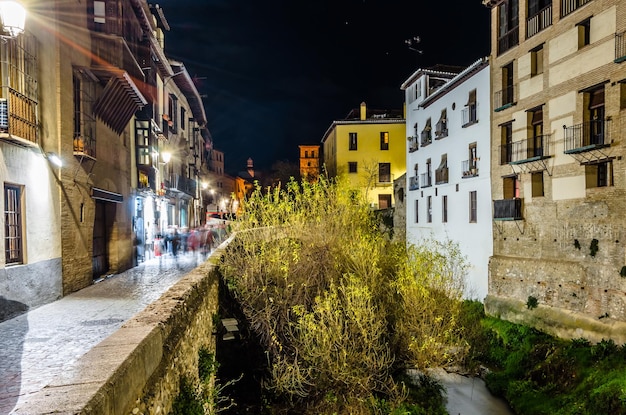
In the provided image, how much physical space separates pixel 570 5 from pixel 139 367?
19.4 metres

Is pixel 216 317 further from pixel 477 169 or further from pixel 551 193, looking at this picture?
pixel 477 169

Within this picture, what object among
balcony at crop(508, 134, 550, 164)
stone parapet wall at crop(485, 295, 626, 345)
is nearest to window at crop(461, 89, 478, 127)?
balcony at crop(508, 134, 550, 164)

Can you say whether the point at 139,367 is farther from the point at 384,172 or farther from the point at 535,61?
the point at 384,172

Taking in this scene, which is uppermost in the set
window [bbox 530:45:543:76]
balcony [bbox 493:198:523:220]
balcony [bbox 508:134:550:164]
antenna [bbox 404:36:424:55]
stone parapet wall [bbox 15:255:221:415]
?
antenna [bbox 404:36:424:55]

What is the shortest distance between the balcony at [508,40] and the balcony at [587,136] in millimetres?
5501

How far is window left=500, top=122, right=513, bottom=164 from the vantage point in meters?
19.7

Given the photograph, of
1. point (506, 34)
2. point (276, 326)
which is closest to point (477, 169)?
point (506, 34)

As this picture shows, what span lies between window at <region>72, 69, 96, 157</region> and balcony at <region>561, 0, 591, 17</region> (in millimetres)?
17709

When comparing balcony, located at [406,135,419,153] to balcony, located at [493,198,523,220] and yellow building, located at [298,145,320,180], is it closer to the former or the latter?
balcony, located at [493,198,523,220]

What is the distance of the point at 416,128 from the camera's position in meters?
29.6

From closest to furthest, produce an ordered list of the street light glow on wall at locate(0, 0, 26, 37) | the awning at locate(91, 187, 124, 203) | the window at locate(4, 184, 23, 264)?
1. the street light glow on wall at locate(0, 0, 26, 37)
2. the window at locate(4, 184, 23, 264)
3. the awning at locate(91, 187, 124, 203)

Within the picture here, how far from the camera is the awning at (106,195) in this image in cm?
1260

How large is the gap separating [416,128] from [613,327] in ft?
60.1

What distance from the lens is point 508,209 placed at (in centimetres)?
1905
